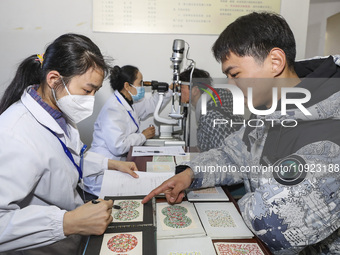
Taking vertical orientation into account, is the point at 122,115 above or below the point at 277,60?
below

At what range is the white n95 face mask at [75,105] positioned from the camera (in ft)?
3.65

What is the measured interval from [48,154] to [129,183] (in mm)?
355

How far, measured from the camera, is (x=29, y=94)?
1044 mm

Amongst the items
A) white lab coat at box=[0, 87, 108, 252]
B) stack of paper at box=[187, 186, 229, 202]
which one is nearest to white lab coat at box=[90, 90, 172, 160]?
white lab coat at box=[0, 87, 108, 252]

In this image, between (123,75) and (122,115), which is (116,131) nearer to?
(122,115)

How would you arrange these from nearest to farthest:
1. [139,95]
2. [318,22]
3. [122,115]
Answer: [122,115] → [139,95] → [318,22]

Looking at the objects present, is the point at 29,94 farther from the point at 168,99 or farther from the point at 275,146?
the point at 168,99

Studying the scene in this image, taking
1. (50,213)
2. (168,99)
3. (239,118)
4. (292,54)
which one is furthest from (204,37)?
(50,213)

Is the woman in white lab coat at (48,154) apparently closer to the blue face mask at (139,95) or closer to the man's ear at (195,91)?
the blue face mask at (139,95)

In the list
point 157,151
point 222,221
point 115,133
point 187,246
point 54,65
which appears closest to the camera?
point 187,246

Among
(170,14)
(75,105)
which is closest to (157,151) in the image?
(75,105)

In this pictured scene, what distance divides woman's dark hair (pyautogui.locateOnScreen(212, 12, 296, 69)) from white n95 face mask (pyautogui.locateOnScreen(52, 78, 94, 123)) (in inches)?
26.2

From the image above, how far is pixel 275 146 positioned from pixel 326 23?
3789 millimetres

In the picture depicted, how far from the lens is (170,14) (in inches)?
95.4
